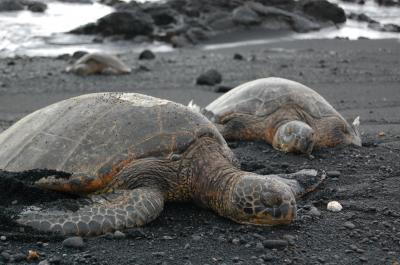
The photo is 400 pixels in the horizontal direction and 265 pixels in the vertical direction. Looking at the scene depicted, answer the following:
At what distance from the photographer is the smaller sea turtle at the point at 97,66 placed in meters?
10.4

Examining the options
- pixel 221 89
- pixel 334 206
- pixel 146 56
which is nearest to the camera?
pixel 334 206

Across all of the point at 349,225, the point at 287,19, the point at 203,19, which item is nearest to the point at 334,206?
the point at 349,225

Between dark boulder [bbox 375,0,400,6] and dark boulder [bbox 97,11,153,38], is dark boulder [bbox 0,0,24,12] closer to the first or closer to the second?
dark boulder [bbox 97,11,153,38]

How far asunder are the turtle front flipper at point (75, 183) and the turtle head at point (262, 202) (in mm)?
851

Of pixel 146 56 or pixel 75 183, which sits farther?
pixel 146 56

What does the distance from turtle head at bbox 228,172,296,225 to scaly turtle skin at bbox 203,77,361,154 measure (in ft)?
7.19

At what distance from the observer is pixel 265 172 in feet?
15.7

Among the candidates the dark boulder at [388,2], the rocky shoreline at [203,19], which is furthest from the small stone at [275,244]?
the dark boulder at [388,2]

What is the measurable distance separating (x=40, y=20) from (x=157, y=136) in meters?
15.8

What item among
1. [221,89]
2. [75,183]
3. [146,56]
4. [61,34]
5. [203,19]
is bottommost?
[61,34]

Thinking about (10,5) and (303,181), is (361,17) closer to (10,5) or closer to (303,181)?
(10,5)

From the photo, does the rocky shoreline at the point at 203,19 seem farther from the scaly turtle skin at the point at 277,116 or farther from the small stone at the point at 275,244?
the small stone at the point at 275,244

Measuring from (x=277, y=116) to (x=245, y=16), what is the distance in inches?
459

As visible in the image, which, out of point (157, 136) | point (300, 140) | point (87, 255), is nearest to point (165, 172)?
point (157, 136)
